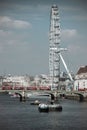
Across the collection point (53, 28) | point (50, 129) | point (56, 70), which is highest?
point (53, 28)

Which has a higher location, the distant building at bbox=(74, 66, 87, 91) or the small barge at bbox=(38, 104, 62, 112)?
the distant building at bbox=(74, 66, 87, 91)

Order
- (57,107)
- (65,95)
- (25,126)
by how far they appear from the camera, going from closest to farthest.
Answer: (25,126) < (57,107) < (65,95)

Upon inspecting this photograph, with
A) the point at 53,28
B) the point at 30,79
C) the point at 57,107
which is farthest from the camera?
the point at 30,79

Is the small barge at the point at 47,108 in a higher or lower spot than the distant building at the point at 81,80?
lower

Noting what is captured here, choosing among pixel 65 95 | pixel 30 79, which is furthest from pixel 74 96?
pixel 30 79

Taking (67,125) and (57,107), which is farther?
(57,107)

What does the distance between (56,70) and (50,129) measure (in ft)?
154

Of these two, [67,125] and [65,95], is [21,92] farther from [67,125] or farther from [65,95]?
[67,125]

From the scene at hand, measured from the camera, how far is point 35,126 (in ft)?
94.1

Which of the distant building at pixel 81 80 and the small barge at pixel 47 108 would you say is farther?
the distant building at pixel 81 80

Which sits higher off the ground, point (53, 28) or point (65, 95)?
point (53, 28)

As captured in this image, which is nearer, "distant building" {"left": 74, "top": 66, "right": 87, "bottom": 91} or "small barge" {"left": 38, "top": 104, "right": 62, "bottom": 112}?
"small barge" {"left": 38, "top": 104, "right": 62, "bottom": 112}

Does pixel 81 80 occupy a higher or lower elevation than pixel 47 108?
higher

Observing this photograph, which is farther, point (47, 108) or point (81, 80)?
point (81, 80)
